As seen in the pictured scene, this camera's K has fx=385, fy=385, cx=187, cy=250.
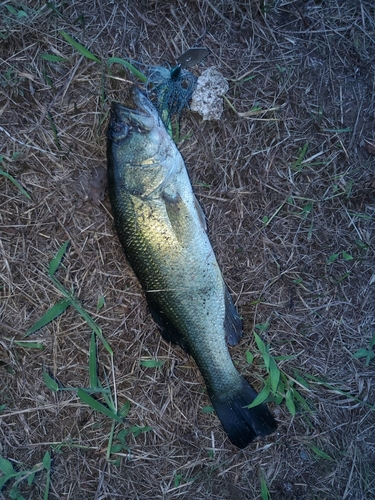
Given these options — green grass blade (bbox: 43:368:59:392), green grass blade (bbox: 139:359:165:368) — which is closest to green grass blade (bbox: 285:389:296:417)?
green grass blade (bbox: 139:359:165:368)

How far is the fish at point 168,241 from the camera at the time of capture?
7.34 feet

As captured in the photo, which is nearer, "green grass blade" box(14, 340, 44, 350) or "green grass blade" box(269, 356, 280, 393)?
"green grass blade" box(269, 356, 280, 393)

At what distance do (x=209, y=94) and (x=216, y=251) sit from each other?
1.04 metres

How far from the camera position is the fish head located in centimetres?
222

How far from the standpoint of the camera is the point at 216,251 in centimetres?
261

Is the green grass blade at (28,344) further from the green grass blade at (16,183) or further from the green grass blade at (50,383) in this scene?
the green grass blade at (16,183)

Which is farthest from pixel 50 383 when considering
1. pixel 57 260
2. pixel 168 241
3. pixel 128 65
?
pixel 128 65

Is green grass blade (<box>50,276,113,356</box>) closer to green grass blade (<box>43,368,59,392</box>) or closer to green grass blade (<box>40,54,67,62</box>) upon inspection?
green grass blade (<box>43,368,59,392</box>)

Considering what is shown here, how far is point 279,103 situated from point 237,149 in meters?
0.43

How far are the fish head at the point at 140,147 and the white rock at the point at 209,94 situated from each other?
0.43m

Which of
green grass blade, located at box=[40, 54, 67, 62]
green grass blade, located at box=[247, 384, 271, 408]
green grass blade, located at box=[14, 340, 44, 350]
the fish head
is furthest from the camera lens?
green grass blade, located at box=[14, 340, 44, 350]

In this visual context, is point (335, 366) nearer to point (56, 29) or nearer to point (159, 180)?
point (159, 180)

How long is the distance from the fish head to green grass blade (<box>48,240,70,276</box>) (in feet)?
2.05

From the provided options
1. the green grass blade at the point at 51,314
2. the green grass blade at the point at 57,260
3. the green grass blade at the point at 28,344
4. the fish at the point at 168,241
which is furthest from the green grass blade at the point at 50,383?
the fish at the point at 168,241
